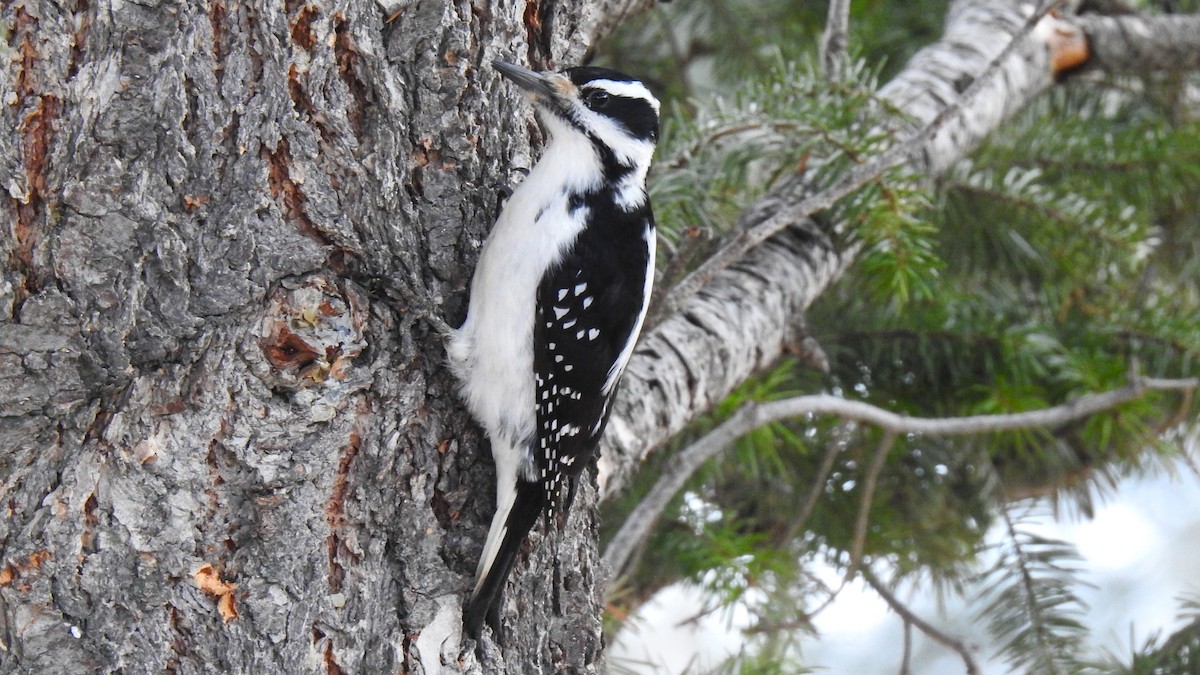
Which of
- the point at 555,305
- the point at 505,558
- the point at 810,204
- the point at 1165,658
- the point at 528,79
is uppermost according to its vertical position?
the point at 810,204

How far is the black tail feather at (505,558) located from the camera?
1.31 metres

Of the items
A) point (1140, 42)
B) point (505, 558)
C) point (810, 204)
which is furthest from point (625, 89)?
point (1140, 42)

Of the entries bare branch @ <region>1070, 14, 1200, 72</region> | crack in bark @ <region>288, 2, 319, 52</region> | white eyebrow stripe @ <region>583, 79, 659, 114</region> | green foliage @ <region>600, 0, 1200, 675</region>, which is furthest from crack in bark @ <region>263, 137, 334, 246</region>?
bare branch @ <region>1070, 14, 1200, 72</region>

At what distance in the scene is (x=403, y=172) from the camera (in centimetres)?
130

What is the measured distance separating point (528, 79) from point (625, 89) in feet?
1.10

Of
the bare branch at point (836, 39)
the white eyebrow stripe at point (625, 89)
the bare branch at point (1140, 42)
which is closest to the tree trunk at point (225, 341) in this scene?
the white eyebrow stripe at point (625, 89)

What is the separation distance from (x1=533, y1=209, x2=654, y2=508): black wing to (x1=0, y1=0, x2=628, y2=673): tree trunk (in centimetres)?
19

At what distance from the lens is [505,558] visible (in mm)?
1320

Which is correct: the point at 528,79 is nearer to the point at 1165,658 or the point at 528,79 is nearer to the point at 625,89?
the point at 625,89

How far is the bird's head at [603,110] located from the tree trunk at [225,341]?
10.0 inches

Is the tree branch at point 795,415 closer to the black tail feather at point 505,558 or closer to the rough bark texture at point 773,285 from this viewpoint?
the rough bark texture at point 773,285

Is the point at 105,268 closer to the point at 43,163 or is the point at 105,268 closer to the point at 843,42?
the point at 43,163

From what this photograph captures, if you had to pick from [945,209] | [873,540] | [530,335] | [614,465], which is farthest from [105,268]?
[945,209]

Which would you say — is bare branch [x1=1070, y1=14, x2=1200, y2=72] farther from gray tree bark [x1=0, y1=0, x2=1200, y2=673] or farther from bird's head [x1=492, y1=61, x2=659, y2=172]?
gray tree bark [x1=0, y1=0, x2=1200, y2=673]
